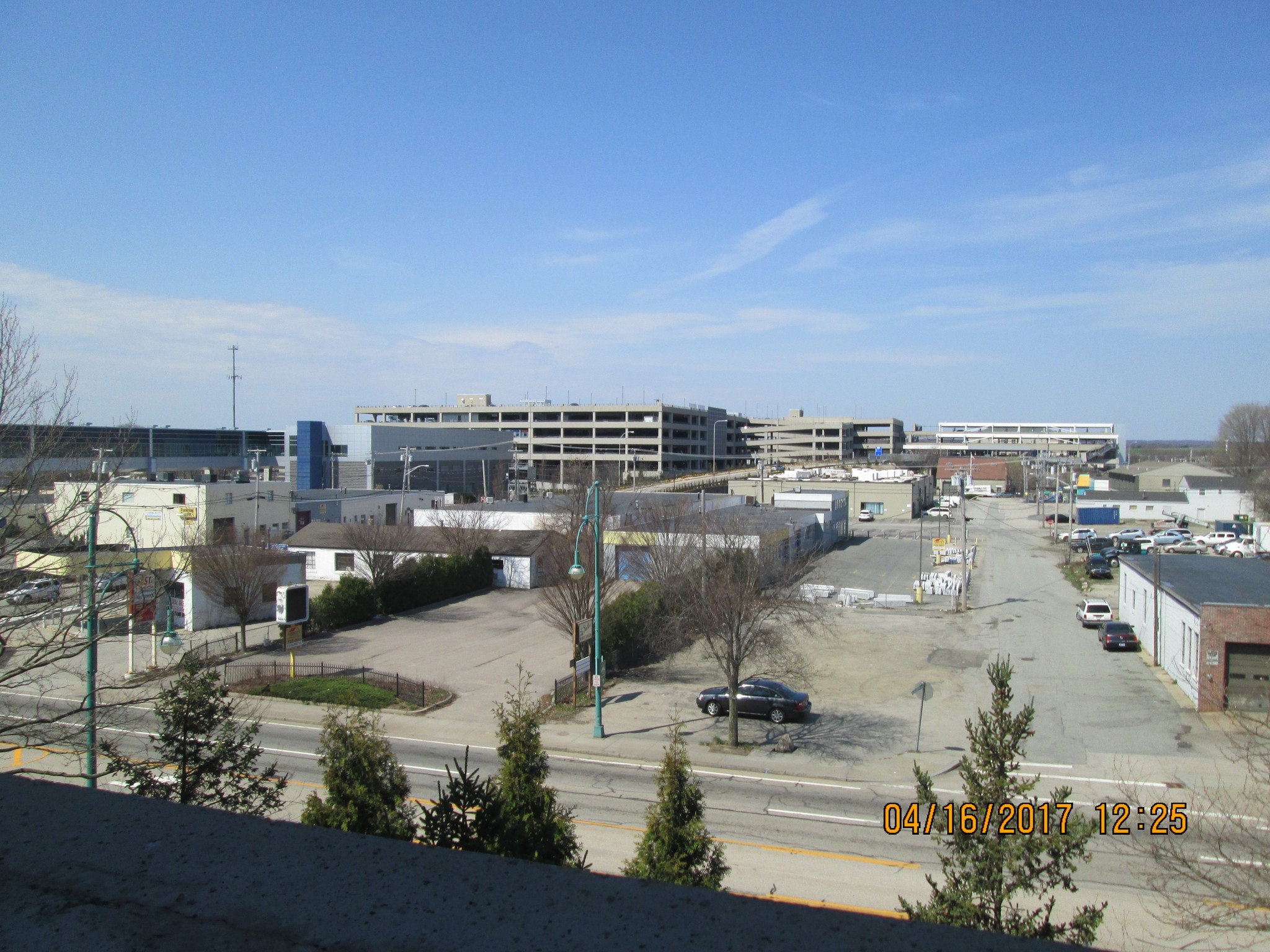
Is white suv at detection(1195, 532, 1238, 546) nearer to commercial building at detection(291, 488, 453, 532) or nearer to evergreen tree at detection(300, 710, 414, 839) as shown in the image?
commercial building at detection(291, 488, 453, 532)

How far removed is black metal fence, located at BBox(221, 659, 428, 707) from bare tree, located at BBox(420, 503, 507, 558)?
594 inches

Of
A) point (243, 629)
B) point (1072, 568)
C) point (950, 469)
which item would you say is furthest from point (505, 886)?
point (950, 469)

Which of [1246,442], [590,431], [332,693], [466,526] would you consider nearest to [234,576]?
[332,693]

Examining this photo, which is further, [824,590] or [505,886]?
[824,590]

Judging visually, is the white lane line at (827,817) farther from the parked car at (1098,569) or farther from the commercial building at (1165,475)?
the commercial building at (1165,475)

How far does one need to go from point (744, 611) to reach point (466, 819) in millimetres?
14605

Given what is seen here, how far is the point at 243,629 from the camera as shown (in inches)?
1133

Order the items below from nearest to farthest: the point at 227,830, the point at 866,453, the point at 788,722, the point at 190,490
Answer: the point at 227,830
the point at 788,722
the point at 190,490
the point at 866,453

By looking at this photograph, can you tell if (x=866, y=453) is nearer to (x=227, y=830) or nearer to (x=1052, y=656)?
(x=1052, y=656)

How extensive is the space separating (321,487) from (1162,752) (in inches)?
2731

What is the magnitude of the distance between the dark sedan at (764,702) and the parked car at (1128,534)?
47.6 meters

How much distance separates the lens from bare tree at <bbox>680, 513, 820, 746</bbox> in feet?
66.1

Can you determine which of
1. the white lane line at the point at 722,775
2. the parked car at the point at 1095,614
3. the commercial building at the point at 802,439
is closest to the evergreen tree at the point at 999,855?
the white lane line at the point at 722,775

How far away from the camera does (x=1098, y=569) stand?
155 ft
